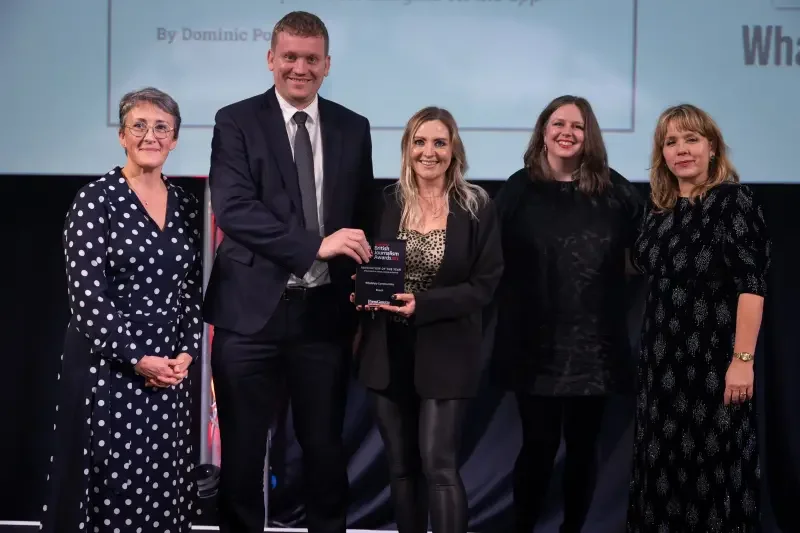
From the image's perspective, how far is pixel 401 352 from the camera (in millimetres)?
2416

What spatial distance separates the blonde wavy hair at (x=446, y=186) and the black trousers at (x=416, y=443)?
0.37 m

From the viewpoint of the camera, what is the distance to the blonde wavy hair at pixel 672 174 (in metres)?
2.43

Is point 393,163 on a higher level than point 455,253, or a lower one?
higher

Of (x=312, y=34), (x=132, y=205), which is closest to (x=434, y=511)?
(x=132, y=205)

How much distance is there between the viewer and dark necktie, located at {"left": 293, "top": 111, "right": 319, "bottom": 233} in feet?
7.86

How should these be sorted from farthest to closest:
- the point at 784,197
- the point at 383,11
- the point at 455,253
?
1. the point at 784,197
2. the point at 383,11
3. the point at 455,253

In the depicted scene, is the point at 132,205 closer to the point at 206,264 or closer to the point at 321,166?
the point at 321,166

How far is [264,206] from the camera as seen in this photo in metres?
2.33

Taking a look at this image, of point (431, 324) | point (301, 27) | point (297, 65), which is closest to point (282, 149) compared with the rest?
point (297, 65)

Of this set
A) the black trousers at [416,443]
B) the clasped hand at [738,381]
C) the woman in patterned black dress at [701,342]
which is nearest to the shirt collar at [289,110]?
the black trousers at [416,443]

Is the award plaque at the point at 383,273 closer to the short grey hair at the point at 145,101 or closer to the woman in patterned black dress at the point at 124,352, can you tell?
the woman in patterned black dress at the point at 124,352

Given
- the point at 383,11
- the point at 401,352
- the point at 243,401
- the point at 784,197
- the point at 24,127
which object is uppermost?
the point at 383,11

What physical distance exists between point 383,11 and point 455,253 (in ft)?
3.98

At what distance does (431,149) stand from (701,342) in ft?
3.37
